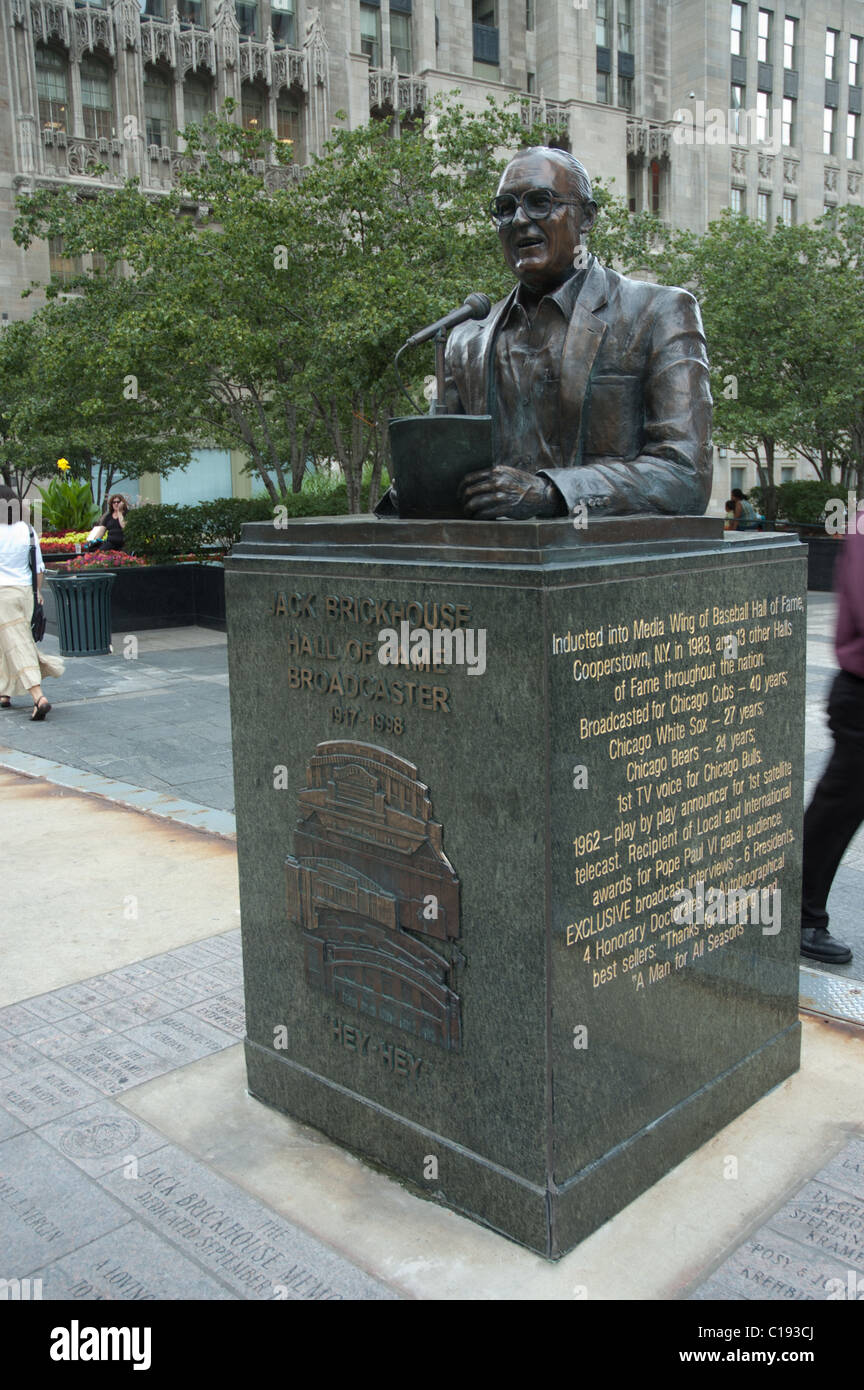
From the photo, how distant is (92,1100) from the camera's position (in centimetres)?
386

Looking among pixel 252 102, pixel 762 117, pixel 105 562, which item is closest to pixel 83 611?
pixel 105 562

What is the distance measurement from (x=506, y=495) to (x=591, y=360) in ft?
2.34

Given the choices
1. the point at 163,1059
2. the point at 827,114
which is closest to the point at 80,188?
the point at 827,114

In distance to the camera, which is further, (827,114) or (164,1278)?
(827,114)

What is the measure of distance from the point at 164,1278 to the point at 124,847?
4083 mm

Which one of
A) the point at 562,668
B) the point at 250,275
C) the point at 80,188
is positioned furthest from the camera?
the point at 80,188

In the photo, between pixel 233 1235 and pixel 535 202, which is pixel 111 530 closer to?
pixel 535 202

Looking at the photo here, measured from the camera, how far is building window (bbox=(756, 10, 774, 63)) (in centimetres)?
5028

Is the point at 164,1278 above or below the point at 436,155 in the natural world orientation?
below

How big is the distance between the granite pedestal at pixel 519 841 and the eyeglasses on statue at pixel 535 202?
3.53 ft

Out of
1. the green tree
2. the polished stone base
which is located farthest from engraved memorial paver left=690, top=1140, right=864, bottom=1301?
the green tree

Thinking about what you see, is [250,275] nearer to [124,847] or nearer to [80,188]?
[124,847]

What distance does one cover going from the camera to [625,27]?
4822 cm

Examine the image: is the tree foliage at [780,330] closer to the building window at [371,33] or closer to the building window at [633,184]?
the building window at [371,33]
